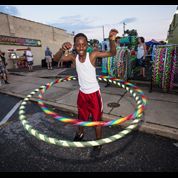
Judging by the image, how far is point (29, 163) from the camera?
2.84m

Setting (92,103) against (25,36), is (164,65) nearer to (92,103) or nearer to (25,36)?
(92,103)

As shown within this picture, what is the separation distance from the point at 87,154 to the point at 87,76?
147cm

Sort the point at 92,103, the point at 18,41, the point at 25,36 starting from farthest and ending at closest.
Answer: the point at 25,36, the point at 18,41, the point at 92,103

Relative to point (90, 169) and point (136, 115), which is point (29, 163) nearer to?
point (90, 169)

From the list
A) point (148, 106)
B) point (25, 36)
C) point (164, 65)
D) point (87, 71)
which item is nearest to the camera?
point (87, 71)

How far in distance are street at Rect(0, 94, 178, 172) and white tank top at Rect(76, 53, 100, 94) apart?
48.2 inches

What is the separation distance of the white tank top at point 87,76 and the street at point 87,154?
1226 millimetres

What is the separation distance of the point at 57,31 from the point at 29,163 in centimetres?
2601

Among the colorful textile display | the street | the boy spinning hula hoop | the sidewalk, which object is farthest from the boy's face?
the colorful textile display

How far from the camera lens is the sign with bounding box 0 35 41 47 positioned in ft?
57.2

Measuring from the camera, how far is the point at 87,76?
9.31ft

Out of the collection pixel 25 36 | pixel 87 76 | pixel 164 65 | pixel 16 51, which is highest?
pixel 25 36

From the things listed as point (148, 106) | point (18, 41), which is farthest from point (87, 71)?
point (18, 41)
